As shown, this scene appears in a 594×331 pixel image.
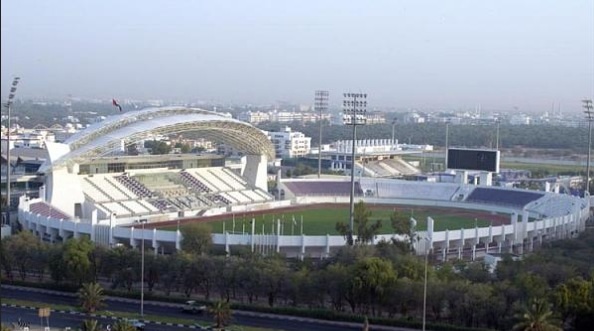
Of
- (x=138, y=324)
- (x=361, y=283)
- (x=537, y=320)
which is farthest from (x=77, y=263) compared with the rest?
(x=537, y=320)

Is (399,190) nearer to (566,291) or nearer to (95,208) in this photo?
(95,208)

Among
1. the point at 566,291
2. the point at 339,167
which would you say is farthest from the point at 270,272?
the point at 339,167

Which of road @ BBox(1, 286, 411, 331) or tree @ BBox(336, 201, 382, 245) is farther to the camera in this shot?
tree @ BBox(336, 201, 382, 245)

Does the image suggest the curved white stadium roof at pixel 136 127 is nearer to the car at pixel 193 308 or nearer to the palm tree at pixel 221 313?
the car at pixel 193 308

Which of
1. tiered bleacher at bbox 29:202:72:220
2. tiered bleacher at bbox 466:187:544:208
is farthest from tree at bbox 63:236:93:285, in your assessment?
tiered bleacher at bbox 466:187:544:208

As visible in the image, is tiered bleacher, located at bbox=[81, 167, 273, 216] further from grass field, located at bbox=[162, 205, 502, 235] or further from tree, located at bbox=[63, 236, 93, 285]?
tree, located at bbox=[63, 236, 93, 285]

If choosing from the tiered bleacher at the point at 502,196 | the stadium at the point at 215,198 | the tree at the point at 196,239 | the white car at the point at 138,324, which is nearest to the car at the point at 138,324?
the white car at the point at 138,324
